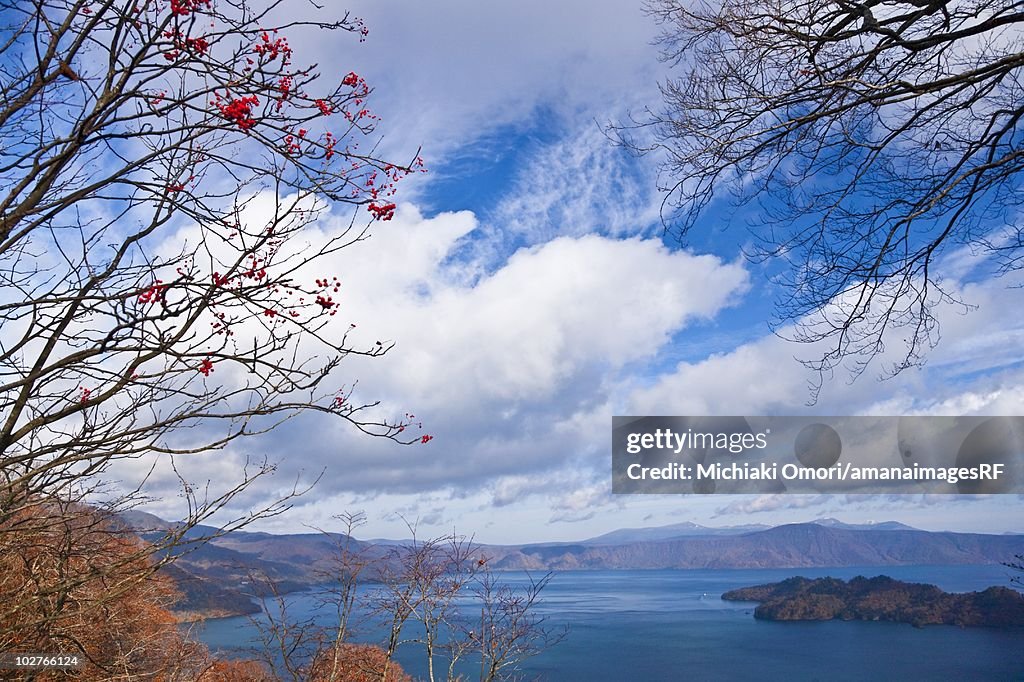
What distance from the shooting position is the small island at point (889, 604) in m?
32.7

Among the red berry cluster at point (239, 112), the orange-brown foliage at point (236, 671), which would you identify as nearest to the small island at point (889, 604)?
the orange-brown foliage at point (236, 671)

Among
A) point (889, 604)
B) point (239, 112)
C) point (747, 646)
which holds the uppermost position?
point (239, 112)

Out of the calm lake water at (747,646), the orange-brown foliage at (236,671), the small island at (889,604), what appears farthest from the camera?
the small island at (889,604)

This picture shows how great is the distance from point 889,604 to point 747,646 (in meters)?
7.62

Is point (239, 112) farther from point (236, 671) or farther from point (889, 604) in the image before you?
point (889, 604)

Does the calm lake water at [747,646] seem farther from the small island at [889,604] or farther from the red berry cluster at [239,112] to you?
the red berry cluster at [239,112]

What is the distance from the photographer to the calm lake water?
28531 mm

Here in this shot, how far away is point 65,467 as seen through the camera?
6.18 ft

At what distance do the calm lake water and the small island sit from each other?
0.45 m

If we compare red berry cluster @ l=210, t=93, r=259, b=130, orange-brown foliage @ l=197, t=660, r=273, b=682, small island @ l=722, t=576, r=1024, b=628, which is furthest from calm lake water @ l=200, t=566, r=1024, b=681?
red berry cluster @ l=210, t=93, r=259, b=130

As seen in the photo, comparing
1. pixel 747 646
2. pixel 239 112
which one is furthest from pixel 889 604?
pixel 239 112

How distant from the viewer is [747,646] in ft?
113

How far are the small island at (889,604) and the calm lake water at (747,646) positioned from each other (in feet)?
1.48

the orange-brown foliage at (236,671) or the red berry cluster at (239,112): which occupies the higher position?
the red berry cluster at (239,112)
